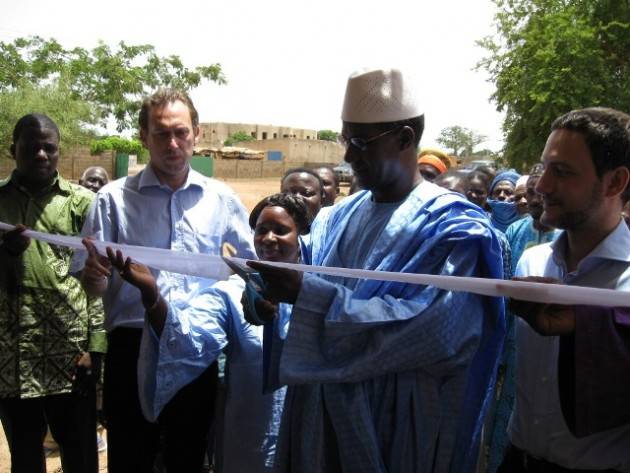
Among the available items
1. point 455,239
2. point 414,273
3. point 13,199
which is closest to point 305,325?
point 414,273

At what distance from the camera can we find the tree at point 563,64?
624 inches

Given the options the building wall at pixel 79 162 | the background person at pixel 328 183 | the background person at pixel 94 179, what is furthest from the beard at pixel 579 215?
the building wall at pixel 79 162

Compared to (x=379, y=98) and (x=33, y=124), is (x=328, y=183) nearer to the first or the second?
(x=33, y=124)

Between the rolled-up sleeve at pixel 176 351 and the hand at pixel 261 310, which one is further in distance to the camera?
the rolled-up sleeve at pixel 176 351

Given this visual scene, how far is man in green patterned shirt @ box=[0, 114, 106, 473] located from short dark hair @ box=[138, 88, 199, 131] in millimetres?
654

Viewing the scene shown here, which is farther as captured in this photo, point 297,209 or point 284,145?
point 284,145

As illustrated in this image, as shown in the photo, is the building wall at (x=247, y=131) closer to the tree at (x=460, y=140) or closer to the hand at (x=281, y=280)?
the tree at (x=460, y=140)

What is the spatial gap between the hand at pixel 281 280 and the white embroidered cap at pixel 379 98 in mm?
635

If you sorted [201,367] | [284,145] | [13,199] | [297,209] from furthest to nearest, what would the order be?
[284,145] < [13,199] < [297,209] < [201,367]

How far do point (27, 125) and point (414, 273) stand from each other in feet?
8.14

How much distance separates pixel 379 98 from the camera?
2.15m

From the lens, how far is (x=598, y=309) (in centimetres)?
163

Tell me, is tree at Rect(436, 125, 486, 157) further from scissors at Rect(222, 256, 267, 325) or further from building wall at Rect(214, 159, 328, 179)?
scissors at Rect(222, 256, 267, 325)

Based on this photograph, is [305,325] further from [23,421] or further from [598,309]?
[23,421]
